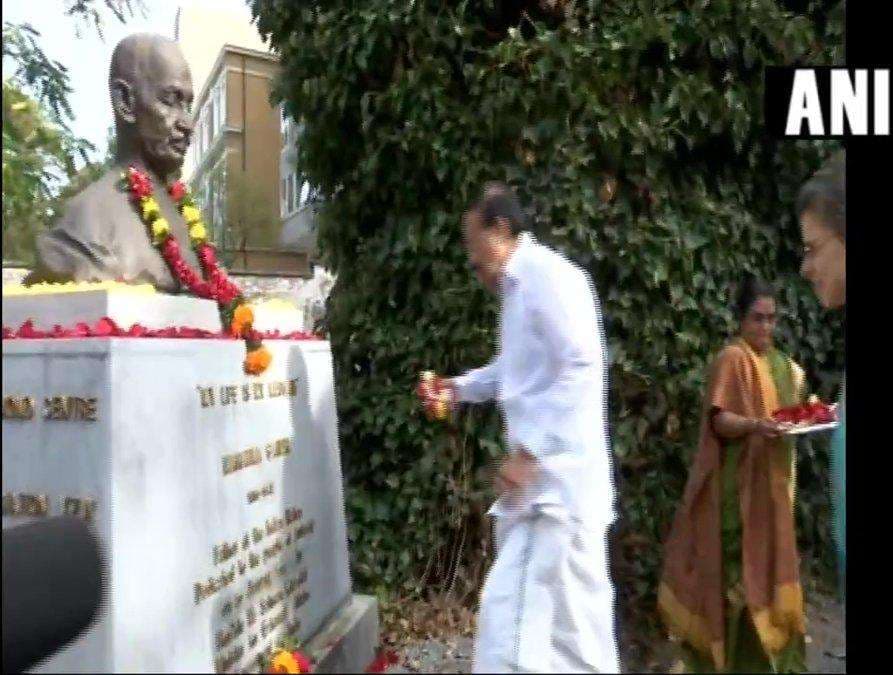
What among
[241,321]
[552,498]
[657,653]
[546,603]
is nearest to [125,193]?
[241,321]

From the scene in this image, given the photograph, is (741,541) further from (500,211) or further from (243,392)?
(243,392)

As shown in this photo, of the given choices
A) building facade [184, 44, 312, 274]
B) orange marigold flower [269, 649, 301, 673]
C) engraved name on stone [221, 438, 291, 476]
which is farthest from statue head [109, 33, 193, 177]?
orange marigold flower [269, 649, 301, 673]

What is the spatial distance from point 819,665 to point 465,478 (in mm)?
1686

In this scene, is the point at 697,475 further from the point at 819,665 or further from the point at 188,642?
the point at 188,642

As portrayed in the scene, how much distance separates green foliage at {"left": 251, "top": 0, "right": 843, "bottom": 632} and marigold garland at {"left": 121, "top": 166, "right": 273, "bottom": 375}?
1421mm

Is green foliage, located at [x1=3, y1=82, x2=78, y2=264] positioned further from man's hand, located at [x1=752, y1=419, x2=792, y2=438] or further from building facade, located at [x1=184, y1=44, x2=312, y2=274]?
man's hand, located at [x1=752, y1=419, x2=792, y2=438]

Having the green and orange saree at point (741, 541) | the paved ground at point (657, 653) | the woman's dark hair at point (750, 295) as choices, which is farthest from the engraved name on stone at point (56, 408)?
the woman's dark hair at point (750, 295)

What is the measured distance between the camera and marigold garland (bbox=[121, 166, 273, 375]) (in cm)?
288

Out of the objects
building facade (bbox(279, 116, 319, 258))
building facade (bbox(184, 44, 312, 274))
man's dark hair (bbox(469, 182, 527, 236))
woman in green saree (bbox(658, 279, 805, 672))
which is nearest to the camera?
man's dark hair (bbox(469, 182, 527, 236))

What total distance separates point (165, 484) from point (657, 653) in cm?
260

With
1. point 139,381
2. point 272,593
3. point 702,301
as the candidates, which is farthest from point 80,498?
point 702,301

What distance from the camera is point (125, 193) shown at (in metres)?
3.06

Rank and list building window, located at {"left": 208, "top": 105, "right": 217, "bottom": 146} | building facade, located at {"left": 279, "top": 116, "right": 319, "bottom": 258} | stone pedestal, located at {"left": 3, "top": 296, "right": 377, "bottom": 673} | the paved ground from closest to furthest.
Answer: stone pedestal, located at {"left": 3, "top": 296, "right": 377, "bottom": 673}
the paved ground
building facade, located at {"left": 279, "top": 116, "right": 319, "bottom": 258}
building window, located at {"left": 208, "top": 105, "right": 217, "bottom": 146}

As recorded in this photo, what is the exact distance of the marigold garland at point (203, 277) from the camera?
2.88 m
